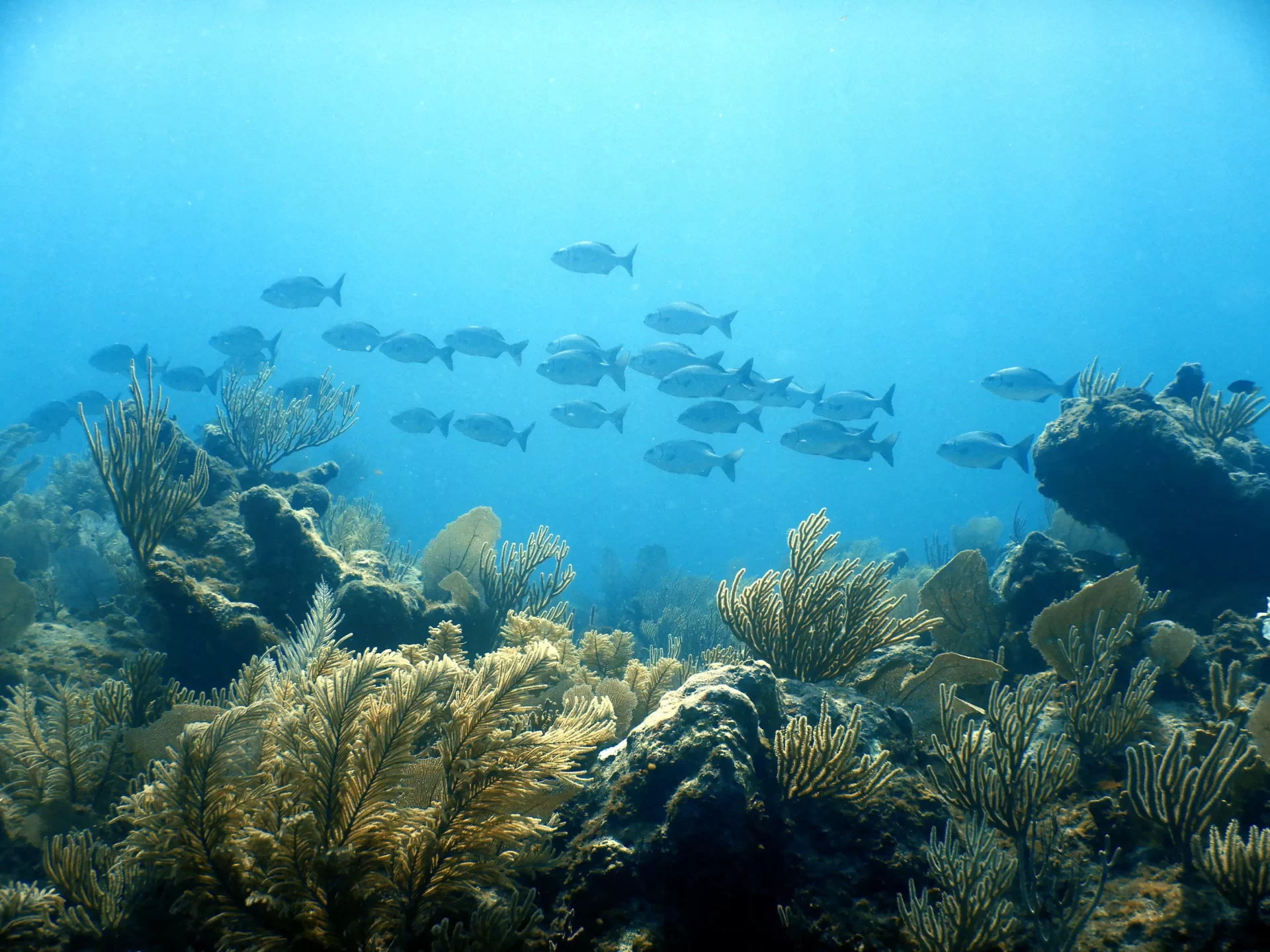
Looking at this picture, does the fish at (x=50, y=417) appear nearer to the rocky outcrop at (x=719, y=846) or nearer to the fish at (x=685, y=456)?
the fish at (x=685, y=456)

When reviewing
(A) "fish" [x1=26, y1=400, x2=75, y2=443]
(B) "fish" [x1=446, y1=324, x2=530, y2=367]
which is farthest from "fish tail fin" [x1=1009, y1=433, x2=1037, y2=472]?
(A) "fish" [x1=26, y1=400, x2=75, y2=443]

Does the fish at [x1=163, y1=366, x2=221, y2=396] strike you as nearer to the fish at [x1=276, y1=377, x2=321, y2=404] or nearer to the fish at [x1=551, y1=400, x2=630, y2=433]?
the fish at [x1=276, y1=377, x2=321, y2=404]

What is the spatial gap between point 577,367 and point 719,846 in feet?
32.5

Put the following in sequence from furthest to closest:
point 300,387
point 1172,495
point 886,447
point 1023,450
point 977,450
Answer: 1. point 300,387
2. point 886,447
3. point 977,450
4. point 1023,450
5. point 1172,495

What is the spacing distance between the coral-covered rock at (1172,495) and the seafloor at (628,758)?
0.04 meters

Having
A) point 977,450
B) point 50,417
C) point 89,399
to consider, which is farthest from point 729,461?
point 89,399

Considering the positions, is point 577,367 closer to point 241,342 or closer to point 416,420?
point 416,420

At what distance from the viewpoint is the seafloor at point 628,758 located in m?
1.86

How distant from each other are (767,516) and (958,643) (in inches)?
4578

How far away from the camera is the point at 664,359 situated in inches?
460

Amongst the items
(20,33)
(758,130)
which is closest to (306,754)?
(20,33)

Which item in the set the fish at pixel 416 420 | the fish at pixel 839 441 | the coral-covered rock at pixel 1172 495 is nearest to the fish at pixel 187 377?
the fish at pixel 416 420

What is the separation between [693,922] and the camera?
2.05 meters

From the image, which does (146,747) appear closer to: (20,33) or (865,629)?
(865,629)
